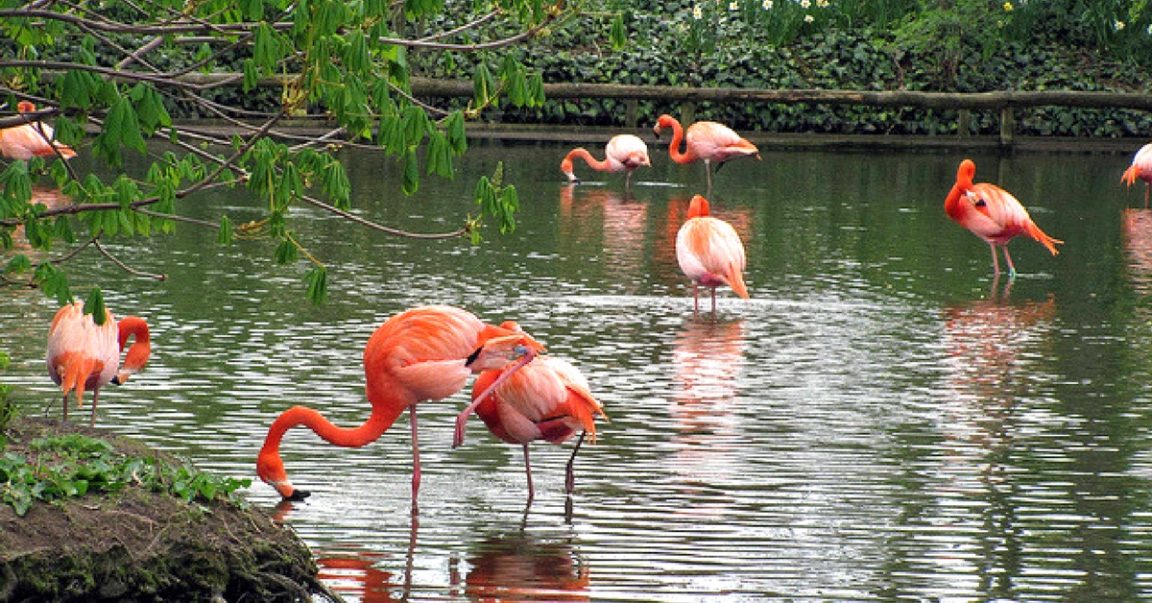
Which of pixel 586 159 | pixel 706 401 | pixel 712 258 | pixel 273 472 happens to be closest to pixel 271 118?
pixel 273 472

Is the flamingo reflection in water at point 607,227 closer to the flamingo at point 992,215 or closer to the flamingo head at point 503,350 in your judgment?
the flamingo at point 992,215

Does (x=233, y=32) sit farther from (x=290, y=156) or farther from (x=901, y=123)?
(x=901, y=123)

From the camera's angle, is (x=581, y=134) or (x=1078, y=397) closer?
(x=1078, y=397)

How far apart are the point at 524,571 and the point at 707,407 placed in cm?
310

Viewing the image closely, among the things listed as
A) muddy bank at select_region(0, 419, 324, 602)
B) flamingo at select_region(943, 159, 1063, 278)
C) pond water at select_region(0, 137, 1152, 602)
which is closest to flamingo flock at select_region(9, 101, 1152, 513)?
pond water at select_region(0, 137, 1152, 602)

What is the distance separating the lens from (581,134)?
91.9ft

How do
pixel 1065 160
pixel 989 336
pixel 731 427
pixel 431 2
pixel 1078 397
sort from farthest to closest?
pixel 1065 160 < pixel 989 336 < pixel 1078 397 < pixel 731 427 < pixel 431 2

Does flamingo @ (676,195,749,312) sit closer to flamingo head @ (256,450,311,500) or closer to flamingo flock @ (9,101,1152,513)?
flamingo flock @ (9,101,1152,513)

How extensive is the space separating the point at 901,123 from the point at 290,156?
23990 mm

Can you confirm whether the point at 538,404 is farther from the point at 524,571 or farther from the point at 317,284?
the point at 317,284

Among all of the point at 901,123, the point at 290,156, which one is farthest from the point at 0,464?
the point at 901,123

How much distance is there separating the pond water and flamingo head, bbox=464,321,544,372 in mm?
605

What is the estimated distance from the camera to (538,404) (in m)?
7.66

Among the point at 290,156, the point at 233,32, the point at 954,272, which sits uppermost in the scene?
the point at 233,32
